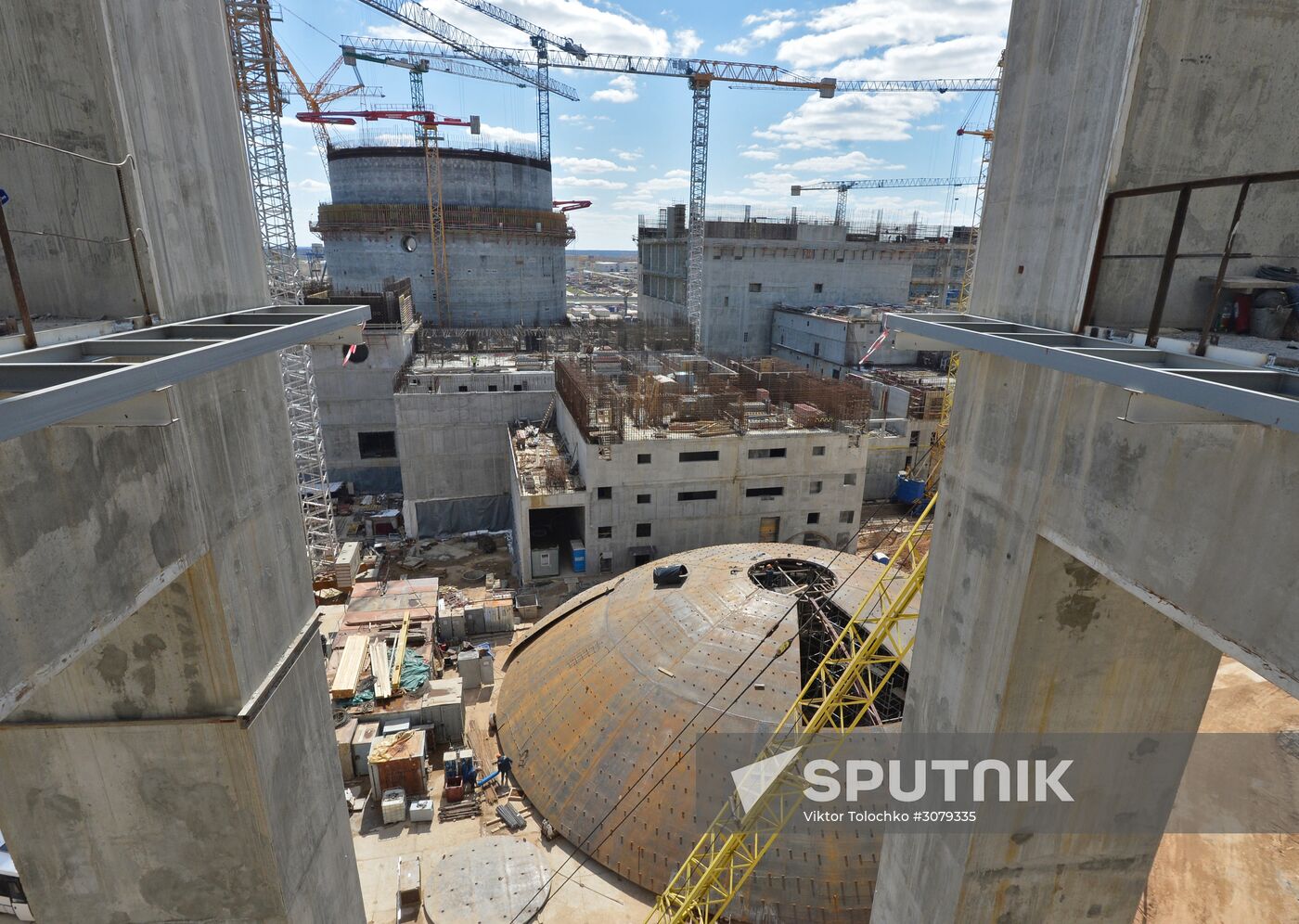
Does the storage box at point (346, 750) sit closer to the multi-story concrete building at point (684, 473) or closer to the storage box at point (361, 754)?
the storage box at point (361, 754)

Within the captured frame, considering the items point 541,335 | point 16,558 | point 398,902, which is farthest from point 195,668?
point 541,335

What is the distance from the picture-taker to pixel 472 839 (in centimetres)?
1670

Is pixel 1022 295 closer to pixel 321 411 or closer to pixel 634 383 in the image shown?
pixel 634 383

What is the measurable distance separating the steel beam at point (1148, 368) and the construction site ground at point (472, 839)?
14374mm

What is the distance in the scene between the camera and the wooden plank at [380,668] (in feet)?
66.7

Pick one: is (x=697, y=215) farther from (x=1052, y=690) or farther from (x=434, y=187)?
(x=1052, y=690)

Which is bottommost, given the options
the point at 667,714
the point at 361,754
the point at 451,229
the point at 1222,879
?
the point at 1222,879

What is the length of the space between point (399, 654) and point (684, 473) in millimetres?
13344

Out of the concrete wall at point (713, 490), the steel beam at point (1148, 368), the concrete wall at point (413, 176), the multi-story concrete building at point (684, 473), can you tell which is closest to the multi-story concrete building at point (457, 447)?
the multi-story concrete building at point (684, 473)

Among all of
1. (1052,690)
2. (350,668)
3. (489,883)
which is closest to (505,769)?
(489,883)

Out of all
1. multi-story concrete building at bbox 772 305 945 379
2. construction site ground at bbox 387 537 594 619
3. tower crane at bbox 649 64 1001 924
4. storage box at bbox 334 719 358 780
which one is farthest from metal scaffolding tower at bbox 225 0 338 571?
multi-story concrete building at bbox 772 305 945 379

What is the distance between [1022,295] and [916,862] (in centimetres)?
712

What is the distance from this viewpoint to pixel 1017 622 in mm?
6508

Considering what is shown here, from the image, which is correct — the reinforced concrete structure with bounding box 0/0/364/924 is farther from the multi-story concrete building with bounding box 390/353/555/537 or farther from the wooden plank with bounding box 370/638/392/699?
the multi-story concrete building with bounding box 390/353/555/537
